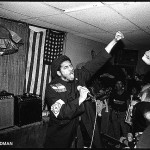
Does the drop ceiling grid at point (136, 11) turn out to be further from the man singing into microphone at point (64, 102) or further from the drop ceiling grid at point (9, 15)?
the drop ceiling grid at point (9, 15)

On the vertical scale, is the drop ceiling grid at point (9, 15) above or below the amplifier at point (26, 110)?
above

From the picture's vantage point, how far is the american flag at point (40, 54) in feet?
16.3

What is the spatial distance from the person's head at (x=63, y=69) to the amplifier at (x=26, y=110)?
1.57 metres

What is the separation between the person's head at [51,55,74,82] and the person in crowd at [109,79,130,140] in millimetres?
3497

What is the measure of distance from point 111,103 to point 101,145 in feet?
12.3

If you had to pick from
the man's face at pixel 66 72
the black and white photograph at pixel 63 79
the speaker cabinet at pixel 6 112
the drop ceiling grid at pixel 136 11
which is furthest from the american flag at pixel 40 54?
the drop ceiling grid at pixel 136 11

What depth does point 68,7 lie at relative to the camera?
323cm

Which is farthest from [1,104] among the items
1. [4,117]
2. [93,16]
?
[93,16]

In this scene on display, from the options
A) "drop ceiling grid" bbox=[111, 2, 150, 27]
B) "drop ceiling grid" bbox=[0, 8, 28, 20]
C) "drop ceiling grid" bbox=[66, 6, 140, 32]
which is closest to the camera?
"drop ceiling grid" bbox=[111, 2, 150, 27]

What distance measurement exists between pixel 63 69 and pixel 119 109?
377cm

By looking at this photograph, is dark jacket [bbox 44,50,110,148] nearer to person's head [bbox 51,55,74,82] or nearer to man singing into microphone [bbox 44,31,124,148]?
man singing into microphone [bbox 44,31,124,148]

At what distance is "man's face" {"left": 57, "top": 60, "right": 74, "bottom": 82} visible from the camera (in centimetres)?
281

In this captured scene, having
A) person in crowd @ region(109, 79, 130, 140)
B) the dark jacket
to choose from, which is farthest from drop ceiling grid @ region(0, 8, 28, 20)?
person in crowd @ region(109, 79, 130, 140)

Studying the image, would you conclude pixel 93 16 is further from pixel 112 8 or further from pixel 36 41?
pixel 36 41
